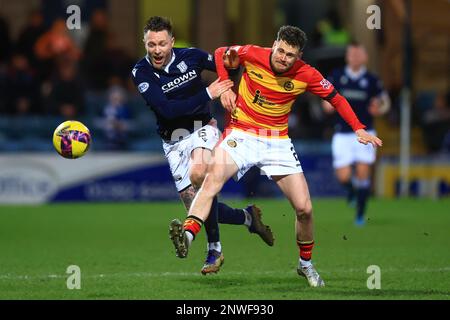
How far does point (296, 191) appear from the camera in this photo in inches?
361

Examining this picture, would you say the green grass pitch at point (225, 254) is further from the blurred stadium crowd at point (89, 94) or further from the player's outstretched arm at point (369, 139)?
the blurred stadium crowd at point (89, 94)

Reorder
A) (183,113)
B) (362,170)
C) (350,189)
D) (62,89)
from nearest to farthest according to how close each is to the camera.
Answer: (183,113)
(362,170)
(350,189)
(62,89)

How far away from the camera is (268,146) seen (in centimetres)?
934

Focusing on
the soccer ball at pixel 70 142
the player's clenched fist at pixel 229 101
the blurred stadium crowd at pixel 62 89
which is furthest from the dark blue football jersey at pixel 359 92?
the player's clenched fist at pixel 229 101

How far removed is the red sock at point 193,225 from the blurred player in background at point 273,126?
0.04 meters

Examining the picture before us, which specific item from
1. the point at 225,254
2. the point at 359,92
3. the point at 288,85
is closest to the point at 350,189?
the point at 359,92

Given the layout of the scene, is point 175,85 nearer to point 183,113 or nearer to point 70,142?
point 183,113

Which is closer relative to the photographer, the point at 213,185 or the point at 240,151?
the point at 213,185

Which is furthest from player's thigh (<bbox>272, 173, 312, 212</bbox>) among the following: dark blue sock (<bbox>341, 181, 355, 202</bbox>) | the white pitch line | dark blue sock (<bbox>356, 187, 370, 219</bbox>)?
dark blue sock (<bbox>341, 181, 355, 202</bbox>)

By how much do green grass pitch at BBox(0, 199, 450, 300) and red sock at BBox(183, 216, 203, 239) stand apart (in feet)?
1.60

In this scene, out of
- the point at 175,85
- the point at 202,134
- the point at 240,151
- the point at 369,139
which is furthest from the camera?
the point at 202,134

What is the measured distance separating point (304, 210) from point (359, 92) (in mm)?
6745
